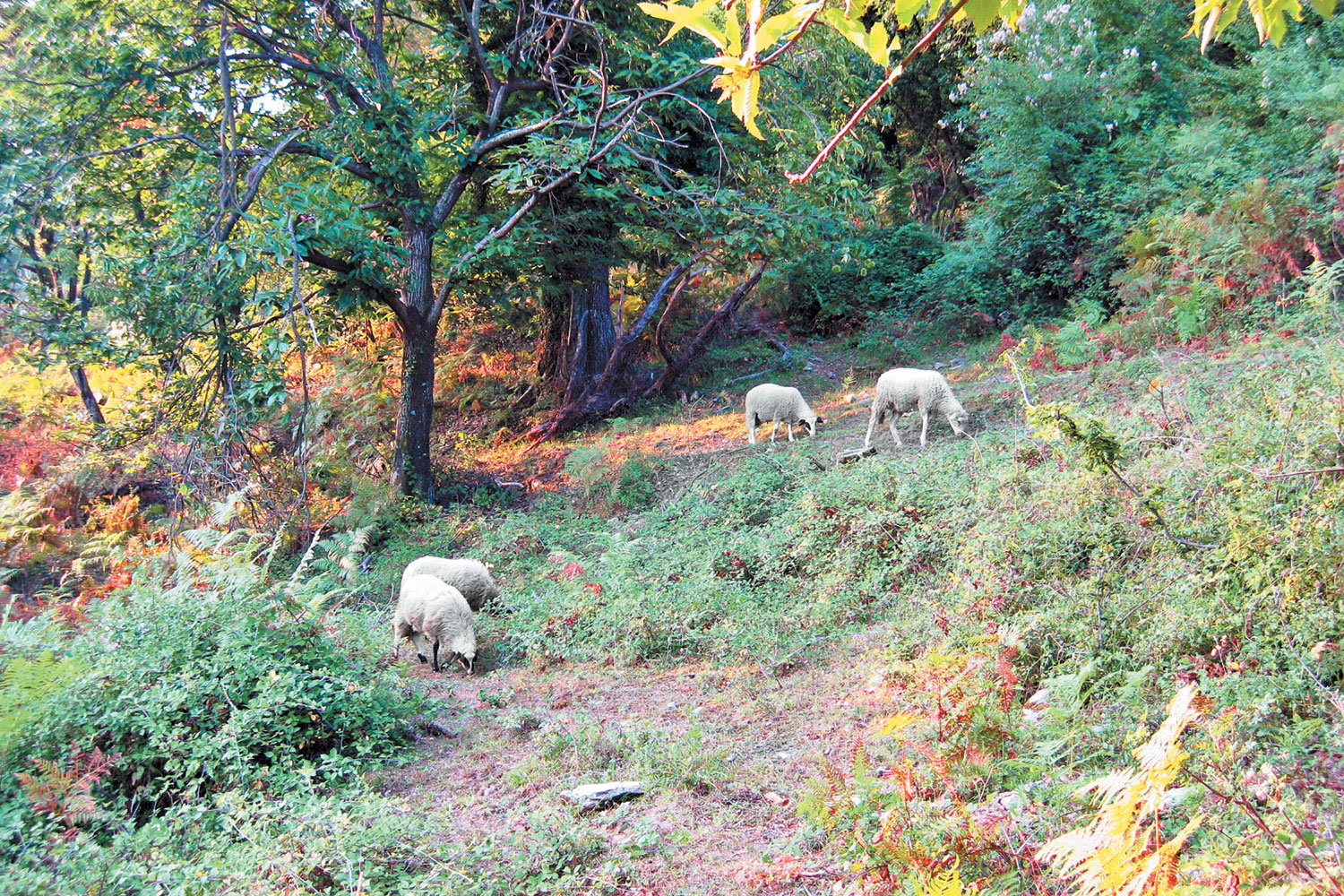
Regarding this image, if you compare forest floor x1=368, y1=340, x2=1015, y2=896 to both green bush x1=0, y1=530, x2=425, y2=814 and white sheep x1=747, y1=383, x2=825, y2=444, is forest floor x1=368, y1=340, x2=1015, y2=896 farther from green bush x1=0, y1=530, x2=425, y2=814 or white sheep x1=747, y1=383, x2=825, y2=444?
white sheep x1=747, y1=383, x2=825, y2=444

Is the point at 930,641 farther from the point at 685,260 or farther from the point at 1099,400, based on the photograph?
the point at 685,260

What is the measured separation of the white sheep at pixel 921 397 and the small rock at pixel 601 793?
778 cm

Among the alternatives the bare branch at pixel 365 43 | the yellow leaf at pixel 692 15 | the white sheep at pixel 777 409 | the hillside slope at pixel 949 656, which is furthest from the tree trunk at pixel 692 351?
the yellow leaf at pixel 692 15

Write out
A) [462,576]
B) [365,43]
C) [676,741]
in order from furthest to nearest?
[365,43]
[462,576]
[676,741]

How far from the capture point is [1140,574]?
18.2 feet

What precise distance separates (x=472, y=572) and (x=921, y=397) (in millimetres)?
6408

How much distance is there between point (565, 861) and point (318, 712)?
248 centimetres

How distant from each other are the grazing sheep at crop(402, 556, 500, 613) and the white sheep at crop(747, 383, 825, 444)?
5374 mm

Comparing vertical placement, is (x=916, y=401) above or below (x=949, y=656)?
above

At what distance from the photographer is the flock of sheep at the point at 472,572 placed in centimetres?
809

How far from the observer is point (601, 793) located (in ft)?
15.2

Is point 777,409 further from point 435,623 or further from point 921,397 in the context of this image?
point 435,623

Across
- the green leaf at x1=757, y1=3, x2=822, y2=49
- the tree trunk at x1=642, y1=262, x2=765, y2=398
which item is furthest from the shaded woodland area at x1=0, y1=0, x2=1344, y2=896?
the tree trunk at x1=642, y1=262, x2=765, y2=398

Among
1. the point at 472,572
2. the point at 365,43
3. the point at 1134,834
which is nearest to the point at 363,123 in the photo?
the point at 365,43
